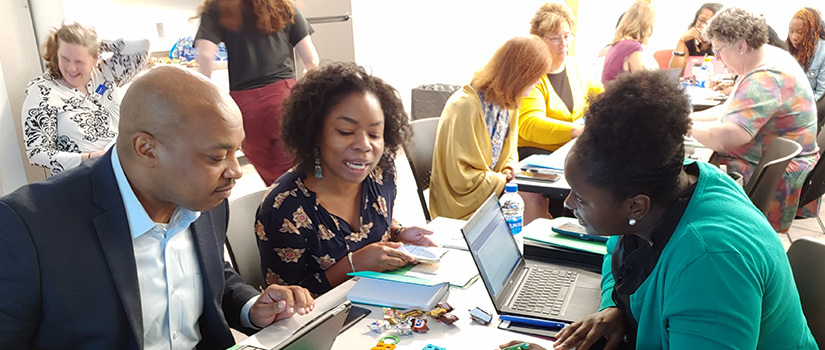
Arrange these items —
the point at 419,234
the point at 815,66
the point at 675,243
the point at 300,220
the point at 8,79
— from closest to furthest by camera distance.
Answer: the point at 675,243 → the point at 300,220 → the point at 419,234 → the point at 8,79 → the point at 815,66

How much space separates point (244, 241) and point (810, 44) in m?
5.35

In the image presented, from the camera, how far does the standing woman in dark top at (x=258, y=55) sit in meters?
2.92

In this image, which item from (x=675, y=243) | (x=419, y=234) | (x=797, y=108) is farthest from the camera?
(x=797, y=108)

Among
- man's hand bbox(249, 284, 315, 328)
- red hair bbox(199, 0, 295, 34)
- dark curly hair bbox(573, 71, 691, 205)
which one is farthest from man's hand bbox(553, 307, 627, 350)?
red hair bbox(199, 0, 295, 34)

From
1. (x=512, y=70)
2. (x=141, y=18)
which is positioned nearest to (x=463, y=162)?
(x=512, y=70)

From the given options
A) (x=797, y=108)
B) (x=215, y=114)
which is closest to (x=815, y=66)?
(x=797, y=108)

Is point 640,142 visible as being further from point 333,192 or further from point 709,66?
point 709,66

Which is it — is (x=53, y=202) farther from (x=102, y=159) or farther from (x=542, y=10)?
(x=542, y=10)

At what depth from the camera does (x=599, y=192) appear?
1.18 meters

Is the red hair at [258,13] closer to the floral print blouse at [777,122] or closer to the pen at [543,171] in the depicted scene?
the pen at [543,171]

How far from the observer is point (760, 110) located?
2.79 m

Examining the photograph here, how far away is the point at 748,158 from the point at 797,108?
1.02 ft

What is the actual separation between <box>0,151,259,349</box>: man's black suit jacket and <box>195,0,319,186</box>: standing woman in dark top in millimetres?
1733

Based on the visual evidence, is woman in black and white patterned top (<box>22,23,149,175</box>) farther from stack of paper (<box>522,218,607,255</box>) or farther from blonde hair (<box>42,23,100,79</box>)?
stack of paper (<box>522,218,607,255</box>)
